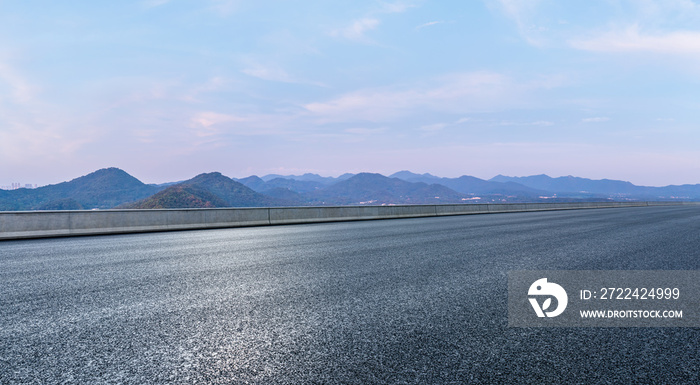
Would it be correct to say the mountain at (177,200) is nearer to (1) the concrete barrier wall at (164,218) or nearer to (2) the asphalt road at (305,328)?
(1) the concrete barrier wall at (164,218)

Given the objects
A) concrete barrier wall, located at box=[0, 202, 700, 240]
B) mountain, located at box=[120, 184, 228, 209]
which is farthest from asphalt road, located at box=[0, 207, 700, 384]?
mountain, located at box=[120, 184, 228, 209]

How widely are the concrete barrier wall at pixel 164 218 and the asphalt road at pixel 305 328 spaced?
5545 mm

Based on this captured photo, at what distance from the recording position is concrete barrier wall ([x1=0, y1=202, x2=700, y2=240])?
1371cm

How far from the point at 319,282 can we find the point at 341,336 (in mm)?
2581

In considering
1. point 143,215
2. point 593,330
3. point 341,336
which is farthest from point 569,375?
point 143,215

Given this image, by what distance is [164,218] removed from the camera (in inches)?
661

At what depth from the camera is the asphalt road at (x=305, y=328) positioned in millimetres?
3182

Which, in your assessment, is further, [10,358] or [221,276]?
[221,276]

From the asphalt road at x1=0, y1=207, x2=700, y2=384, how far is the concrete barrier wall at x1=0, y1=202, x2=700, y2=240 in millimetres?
5545

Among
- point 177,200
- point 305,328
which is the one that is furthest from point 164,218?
point 177,200

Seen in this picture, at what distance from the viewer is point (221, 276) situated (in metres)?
7.11

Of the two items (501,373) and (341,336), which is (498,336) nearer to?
(501,373)

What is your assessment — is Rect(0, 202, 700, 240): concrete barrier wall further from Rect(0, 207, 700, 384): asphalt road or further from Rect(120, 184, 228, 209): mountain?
Rect(120, 184, 228, 209): mountain

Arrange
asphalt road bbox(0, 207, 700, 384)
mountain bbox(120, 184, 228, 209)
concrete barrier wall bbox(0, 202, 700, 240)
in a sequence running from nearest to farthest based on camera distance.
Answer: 1. asphalt road bbox(0, 207, 700, 384)
2. concrete barrier wall bbox(0, 202, 700, 240)
3. mountain bbox(120, 184, 228, 209)
